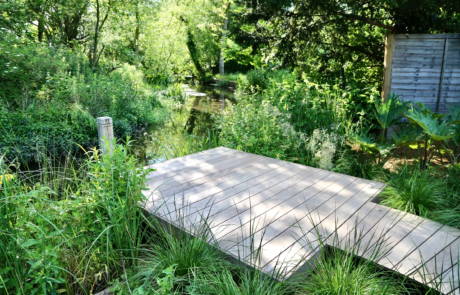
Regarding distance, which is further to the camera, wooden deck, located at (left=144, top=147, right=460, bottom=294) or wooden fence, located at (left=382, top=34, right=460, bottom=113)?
wooden fence, located at (left=382, top=34, right=460, bottom=113)

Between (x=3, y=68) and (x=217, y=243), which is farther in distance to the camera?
(x=3, y=68)

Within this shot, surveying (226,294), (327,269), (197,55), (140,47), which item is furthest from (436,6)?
(197,55)

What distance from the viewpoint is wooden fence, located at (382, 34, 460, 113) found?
5586mm

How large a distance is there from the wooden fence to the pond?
2824mm

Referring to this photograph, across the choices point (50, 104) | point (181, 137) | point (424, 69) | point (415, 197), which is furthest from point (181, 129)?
point (415, 197)

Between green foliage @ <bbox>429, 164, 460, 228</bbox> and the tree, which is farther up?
the tree

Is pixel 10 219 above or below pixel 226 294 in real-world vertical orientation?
above

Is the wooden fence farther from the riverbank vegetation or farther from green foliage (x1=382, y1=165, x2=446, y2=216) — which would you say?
green foliage (x1=382, y1=165, x2=446, y2=216)

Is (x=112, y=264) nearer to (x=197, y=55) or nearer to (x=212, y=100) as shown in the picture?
(x=212, y=100)

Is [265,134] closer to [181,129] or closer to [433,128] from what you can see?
[433,128]

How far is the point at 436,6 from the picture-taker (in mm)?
4922

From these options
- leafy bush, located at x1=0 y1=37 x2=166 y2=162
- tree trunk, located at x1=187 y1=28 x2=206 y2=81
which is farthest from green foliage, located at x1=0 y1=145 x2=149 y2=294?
tree trunk, located at x1=187 y1=28 x2=206 y2=81

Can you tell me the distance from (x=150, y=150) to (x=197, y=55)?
1489 cm

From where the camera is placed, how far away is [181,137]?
804 centimetres
